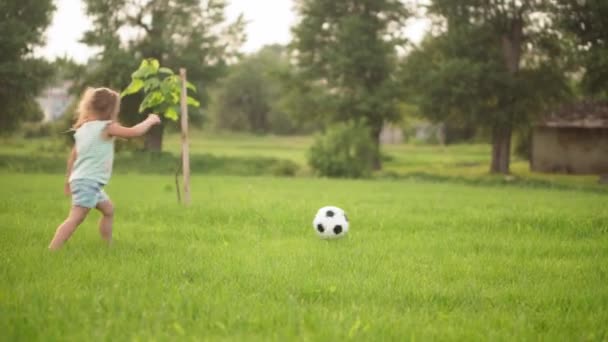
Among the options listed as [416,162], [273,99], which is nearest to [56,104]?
[273,99]

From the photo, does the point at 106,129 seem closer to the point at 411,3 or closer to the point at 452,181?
the point at 452,181

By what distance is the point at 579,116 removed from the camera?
3741 centimetres

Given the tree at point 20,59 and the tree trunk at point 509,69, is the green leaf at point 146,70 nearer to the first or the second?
the tree at point 20,59

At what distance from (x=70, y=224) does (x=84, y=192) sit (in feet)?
1.55

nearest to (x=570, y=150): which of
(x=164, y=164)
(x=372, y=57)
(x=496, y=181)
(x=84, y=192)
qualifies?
(x=496, y=181)

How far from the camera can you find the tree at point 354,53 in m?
37.6

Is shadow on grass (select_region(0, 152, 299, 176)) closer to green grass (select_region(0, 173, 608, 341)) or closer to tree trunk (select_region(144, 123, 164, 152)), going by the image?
tree trunk (select_region(144, 123, 164, 152))

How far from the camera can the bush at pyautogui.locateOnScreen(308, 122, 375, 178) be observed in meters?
33.4

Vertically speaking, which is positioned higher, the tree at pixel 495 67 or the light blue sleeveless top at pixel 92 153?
the tree at pixel 495 67

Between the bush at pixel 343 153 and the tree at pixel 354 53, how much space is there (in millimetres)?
3119

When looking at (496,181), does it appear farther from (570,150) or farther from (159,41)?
(159,41)

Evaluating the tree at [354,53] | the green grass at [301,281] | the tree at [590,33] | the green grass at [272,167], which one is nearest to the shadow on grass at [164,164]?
the green grass at [272,167]

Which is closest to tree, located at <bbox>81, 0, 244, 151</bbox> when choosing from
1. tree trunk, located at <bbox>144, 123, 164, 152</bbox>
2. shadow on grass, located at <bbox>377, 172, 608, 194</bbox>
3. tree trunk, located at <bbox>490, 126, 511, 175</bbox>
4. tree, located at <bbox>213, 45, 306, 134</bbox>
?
tree trunk, located at <bbox>144, 123, 164, 152</bbox>

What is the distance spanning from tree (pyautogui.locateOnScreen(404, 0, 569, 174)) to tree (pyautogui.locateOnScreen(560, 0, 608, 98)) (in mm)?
2238
